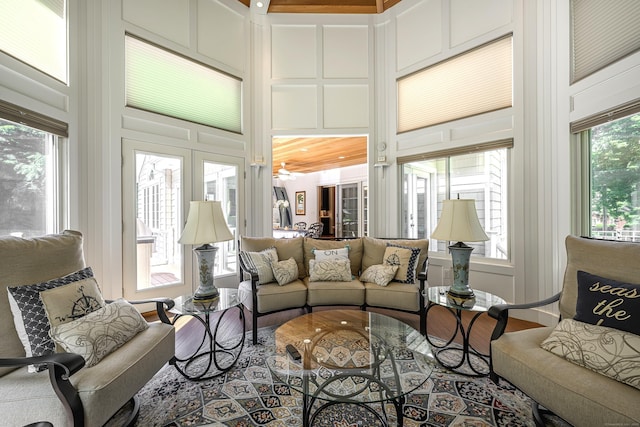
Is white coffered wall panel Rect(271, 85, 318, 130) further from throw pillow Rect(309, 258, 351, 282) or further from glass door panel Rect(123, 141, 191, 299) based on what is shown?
throw pillow Rect(309, 258, 351, 282)

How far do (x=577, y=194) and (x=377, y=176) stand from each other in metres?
2.38

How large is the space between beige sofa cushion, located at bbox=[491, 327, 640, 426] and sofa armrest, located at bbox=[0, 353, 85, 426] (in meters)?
2.20

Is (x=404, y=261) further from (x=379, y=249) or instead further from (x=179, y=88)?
(x=179, y=88)

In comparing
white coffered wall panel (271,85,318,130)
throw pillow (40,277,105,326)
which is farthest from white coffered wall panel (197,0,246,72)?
throw pillow (40,277,105,326)

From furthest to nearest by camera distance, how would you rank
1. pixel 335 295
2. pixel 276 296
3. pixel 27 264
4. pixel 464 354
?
pixel 335 295, pixel 276 296, pixel 464 354, pixel 27 264

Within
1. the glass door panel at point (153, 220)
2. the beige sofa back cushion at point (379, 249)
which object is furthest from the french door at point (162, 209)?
the beige sofa back cushion at point (379, 249)

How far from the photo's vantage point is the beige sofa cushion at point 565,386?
1138 millimetres

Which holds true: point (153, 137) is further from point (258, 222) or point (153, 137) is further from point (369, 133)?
point (369, 133)

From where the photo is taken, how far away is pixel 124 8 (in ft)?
10.0

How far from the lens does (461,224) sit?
223 cm

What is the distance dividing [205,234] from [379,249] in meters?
2.03

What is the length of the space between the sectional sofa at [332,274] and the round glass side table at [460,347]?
23 centimetres

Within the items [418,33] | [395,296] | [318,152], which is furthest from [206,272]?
[318,152]

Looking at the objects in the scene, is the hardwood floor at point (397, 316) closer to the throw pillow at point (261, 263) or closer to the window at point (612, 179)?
the throw pillow at point (261, 263)
